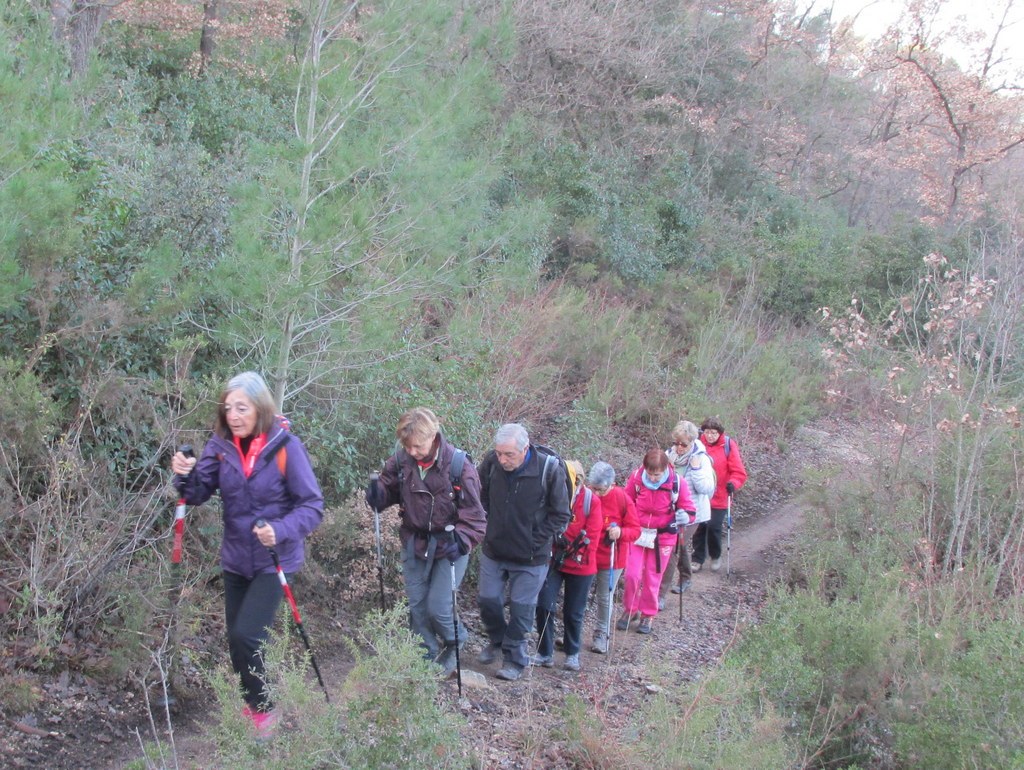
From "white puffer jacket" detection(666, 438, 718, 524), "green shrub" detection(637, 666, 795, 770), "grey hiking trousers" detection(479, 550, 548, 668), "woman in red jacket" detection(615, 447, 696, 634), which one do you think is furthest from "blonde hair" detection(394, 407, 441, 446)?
"white puffer jacket" detection(666, 438, 718, 524)

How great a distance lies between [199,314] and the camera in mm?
6652

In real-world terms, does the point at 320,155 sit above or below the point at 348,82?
below

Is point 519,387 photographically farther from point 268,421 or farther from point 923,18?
point 923,18

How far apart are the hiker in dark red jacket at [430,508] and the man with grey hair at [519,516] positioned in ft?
1.29

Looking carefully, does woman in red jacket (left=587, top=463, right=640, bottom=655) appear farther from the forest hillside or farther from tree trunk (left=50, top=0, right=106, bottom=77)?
tree trunk (left=50, top=0, right=106, bottom=77)

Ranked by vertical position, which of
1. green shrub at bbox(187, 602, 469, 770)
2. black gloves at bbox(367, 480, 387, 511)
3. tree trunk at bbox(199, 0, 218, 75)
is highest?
tree trunk at bbox(199, 0, 218, 75)

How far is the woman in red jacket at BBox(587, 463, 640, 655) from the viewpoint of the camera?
22.0 feet

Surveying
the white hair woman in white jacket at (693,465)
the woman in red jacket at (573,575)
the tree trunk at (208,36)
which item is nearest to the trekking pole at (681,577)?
the white hair woman in white jacket at (693,465)

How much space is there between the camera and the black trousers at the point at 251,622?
14.0 ft

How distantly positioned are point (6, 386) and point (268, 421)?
199 centimetres

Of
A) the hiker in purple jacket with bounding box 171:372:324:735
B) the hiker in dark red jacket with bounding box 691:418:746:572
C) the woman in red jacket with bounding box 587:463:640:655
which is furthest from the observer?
the hiker in dark red jacket with bounding box 691:418:746:572

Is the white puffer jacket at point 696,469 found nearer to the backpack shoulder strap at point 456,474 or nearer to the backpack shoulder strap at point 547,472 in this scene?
the backpack shoulder strap at point 547,472

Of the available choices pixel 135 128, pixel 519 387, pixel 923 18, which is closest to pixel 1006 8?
pixel 923 18

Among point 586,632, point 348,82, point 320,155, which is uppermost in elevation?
point 348,82
